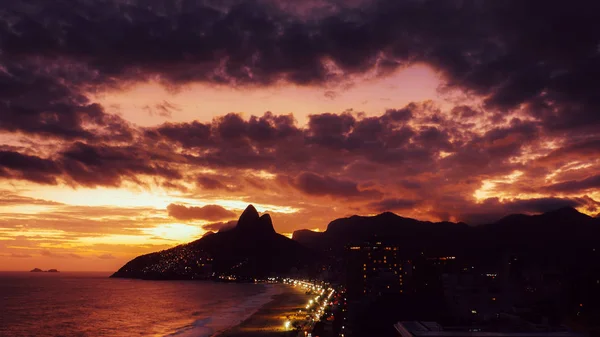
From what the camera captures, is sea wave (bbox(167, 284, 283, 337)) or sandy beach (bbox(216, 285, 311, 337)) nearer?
sandy beach (bbox(216, 285, 311, 337))

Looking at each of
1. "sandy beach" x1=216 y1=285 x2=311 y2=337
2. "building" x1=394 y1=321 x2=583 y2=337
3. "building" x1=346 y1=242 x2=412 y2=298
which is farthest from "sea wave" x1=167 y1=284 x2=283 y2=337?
"building" x1=394 y1=321 x2=583 y2=337

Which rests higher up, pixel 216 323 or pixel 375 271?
pixel 375 271

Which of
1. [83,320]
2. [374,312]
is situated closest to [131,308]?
[83,320]

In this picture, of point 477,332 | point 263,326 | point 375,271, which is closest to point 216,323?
point 263,326

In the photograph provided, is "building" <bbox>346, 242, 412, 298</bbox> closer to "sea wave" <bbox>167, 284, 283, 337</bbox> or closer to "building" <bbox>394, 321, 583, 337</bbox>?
"sea wave" <bbox>167, 284, 283, 337</bbox>

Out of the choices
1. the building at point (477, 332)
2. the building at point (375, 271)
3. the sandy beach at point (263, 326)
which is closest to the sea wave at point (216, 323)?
the sandy beach at point (263, 326)

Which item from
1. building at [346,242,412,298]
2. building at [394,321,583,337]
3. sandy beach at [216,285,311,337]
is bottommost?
sandy beach at [216,285,311,337]


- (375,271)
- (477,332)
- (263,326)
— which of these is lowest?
(263,326)

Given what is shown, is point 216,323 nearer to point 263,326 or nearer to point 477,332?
point 263,326

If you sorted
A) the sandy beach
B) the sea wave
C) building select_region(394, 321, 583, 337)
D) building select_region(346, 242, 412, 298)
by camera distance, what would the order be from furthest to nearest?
building select_region(346, 242, 412, 298)
the sea wave
the sandy beach
building select_region(394, 321, 583, 337)
